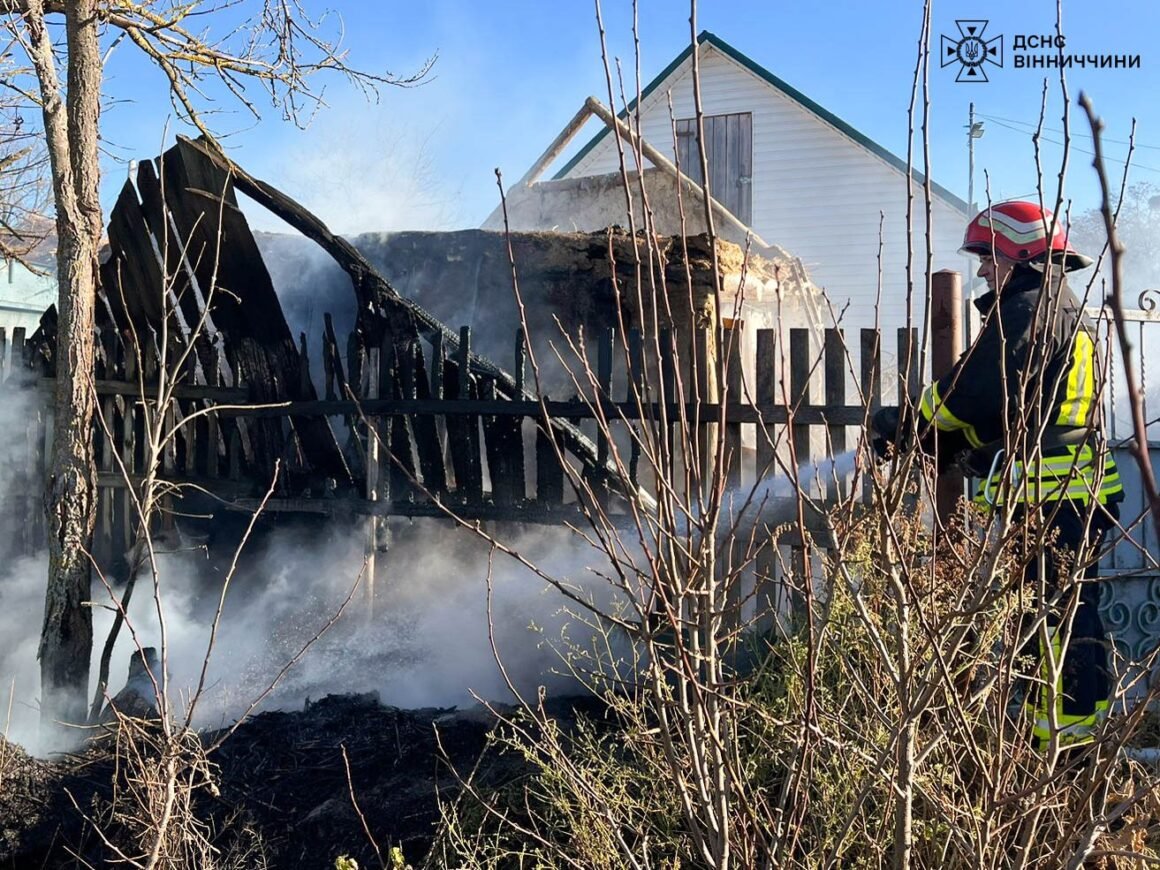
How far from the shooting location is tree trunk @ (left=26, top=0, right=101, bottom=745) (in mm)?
5324

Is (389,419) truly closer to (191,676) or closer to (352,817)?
(191,676)

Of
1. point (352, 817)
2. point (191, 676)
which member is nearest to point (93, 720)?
point (191, 676)

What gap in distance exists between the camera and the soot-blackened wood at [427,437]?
263 inches

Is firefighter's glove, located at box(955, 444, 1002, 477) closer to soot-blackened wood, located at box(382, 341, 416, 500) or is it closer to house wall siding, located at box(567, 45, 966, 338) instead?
soot-blackened wood, located at box(382, 341, 416, 500)

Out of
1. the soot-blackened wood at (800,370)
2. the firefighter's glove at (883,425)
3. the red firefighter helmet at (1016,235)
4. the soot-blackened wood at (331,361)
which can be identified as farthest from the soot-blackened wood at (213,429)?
the red firefighter helmet at (1016,235)

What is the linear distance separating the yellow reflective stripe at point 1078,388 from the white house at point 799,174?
15859 millimetres

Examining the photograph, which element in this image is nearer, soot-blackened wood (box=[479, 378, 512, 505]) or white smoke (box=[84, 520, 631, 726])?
white smoke (box=[84, 520, 631, 726])

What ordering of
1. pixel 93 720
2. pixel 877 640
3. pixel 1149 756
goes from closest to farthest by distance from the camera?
1. pixel 877 640
2. pixel 1149 756
3. pixel 93 720

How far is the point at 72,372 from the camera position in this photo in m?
5.38

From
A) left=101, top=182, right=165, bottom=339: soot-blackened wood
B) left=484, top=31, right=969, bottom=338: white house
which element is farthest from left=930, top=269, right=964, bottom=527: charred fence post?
left=484, top=31, right=969, bottom=338: white house

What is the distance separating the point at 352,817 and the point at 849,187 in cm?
1901

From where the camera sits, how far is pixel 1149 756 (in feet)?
13.2

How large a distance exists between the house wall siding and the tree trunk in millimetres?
15393

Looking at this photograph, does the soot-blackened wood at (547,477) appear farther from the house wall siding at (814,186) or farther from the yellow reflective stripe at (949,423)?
the house wall siding at (814,186)
